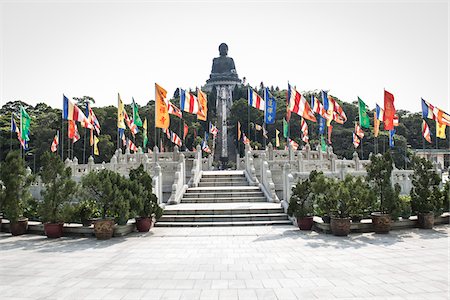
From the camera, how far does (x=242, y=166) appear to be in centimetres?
2583

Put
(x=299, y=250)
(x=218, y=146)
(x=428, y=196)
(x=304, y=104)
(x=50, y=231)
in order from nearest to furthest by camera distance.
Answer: (x=299, y=250), (x=50, y=231), (x=428, y=196), (x=304, y=104), (x=218, y=146)

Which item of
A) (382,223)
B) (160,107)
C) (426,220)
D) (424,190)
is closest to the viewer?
(382,223)

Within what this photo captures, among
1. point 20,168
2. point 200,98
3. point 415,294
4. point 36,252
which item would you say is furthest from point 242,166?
point 415,294

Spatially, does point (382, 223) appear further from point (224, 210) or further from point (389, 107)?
point (389, 107)

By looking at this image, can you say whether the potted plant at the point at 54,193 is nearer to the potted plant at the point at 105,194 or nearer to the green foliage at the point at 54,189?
the green foliage at the point at 54,189

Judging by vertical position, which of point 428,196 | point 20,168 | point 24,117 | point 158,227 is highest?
point 24,117

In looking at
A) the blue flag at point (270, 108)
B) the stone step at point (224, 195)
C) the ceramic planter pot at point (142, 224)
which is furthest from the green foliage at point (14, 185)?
the blue flag at point (270, 108)

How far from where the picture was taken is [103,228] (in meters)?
10.5

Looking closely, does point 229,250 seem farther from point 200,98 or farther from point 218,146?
point 218,146

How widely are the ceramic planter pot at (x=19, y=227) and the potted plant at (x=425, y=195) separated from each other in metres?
14.0

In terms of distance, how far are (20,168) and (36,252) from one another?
4254 mm

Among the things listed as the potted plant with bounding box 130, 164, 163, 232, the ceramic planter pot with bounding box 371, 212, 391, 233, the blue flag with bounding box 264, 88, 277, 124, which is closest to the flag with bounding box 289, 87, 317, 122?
the blue flag with bounding box 264, 88, 277, 124

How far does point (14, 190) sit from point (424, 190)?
14712mm

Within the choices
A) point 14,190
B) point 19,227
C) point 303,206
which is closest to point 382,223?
point 303,206
